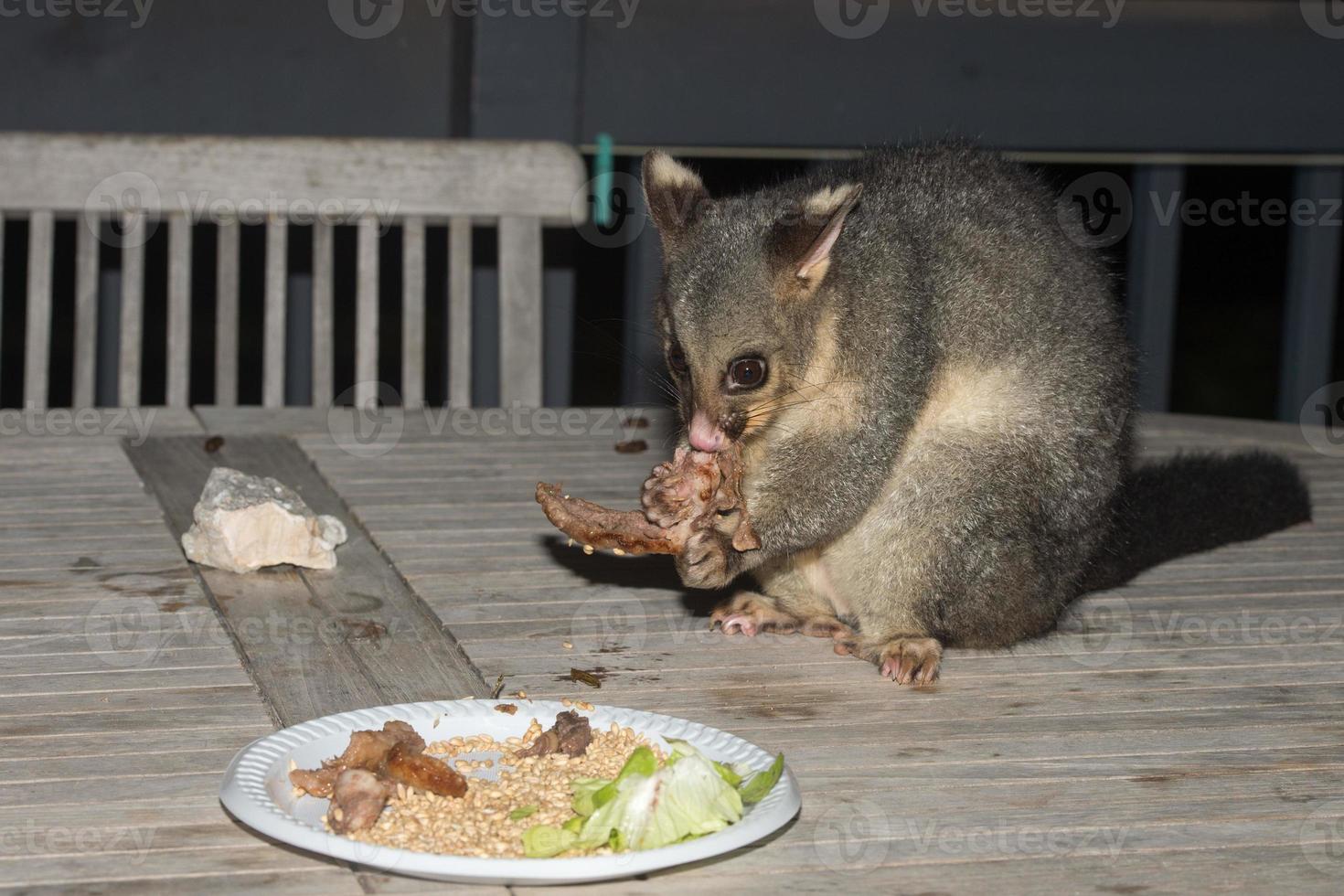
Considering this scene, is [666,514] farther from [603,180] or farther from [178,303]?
[603,180]

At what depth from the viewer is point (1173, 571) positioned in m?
3.20

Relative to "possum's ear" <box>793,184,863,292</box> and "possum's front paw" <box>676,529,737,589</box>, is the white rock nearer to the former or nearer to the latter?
"possum's front paw" <box>676,529,737,589</box>

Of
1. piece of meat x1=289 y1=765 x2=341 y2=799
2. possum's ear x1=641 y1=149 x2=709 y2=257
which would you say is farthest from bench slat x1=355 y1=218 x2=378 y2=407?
piece of meat x1=289 y1=765 x2=341 y2=799

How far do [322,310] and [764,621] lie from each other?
2072 millimetres

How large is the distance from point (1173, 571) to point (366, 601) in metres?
1.52

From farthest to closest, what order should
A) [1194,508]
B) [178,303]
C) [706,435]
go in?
[178,303] < [1194,508] < [706,435]

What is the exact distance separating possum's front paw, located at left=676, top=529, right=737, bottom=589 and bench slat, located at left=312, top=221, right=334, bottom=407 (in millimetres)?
2013

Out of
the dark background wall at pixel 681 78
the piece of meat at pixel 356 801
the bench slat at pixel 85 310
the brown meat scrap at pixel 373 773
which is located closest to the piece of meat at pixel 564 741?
the brown meat scrap at pixel 373 773

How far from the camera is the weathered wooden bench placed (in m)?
4.24

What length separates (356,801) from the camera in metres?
1.79

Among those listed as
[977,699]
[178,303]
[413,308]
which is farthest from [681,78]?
[977,699]

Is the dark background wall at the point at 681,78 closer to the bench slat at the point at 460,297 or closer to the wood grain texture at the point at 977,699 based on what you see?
the bench slat at the point at 460,297

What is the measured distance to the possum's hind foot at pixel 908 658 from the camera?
2551 millimetres

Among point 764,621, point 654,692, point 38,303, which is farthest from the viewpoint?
point 38,303
